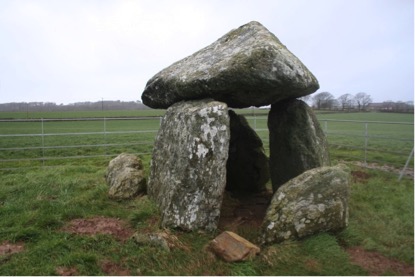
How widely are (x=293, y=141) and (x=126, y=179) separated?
3.23 metres

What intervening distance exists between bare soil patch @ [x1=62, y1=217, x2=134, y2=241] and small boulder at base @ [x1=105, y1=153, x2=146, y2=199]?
909 mm

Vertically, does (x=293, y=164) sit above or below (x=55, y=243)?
above

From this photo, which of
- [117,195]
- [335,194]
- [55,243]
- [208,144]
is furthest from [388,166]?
[55,243]

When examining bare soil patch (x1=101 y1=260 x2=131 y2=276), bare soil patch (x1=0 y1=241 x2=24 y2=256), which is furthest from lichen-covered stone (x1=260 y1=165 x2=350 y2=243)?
bare soil patch (x1=0 y1=241 x2=24 y2=256)

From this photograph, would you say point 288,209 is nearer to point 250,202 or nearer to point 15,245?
point 250,202

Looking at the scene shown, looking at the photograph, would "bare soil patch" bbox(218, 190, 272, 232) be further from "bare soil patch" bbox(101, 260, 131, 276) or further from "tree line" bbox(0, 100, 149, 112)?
"tree line" bbox(0, 100, 149, 112)

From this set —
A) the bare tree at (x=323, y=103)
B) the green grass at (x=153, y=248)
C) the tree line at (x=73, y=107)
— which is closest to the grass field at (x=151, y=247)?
the green grass at (x=153, y=248)

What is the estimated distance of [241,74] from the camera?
219 inches

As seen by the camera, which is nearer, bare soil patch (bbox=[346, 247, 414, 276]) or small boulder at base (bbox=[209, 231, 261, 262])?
bare soil patch (bbox=[346, 247, 414, 276])

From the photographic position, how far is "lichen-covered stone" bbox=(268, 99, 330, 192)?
6.55 metres

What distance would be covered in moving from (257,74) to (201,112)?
1042mm

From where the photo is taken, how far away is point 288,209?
15.7ft

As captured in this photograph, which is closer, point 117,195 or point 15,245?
point 15,245

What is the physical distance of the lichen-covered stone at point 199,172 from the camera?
5.23 metres
